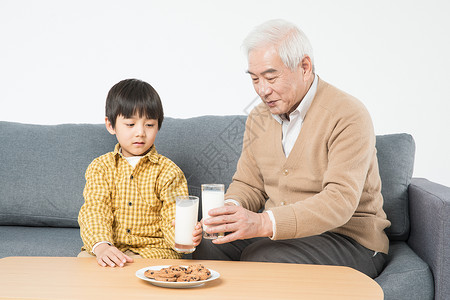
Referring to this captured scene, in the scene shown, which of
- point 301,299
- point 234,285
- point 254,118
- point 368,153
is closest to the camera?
point 301,299

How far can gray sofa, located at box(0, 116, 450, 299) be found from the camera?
2137mm

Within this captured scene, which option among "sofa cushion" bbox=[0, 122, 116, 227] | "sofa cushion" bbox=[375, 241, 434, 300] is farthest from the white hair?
"sofa cushion" bbox=[0, 122, 116, 227]

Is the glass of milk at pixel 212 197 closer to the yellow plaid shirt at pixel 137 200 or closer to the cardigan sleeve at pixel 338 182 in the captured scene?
the cardigan sleeve at pixel 338 182

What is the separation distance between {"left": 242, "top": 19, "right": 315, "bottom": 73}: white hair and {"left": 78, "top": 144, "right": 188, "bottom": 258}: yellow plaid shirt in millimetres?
631

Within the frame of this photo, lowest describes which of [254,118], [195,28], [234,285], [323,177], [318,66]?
[234,285]

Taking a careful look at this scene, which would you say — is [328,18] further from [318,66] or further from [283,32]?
[283,32]

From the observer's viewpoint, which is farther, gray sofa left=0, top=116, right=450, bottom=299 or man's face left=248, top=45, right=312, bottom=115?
gray sofa left=0, top=116, right=450, bottom=299

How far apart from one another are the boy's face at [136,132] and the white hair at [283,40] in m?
0.51

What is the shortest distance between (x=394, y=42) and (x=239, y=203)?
5.75 feet

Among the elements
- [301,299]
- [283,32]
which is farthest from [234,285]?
[283,32]

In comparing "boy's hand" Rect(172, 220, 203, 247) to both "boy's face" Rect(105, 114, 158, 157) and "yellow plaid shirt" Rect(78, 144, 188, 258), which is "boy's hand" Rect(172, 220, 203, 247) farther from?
"boy's face" Rect(105, 114, 158, 157)

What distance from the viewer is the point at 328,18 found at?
3.02m

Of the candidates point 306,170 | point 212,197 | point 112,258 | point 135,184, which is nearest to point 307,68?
point 306,170

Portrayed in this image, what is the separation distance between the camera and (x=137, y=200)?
1921 millimetres
